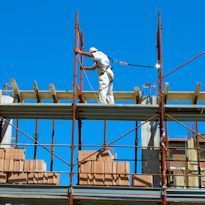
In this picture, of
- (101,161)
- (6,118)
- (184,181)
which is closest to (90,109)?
(101,161)

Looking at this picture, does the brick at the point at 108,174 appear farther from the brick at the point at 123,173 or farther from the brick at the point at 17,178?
the brick at the point at 17,178

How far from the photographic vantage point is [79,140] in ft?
65.6

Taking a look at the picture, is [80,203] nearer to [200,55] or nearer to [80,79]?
[80,79]

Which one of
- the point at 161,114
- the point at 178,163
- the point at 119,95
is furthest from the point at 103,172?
the point at 178,163

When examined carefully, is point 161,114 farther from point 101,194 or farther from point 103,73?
point 101,194

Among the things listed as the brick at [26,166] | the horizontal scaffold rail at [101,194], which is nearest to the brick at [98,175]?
the horizontal scaffold rail at [101,194]

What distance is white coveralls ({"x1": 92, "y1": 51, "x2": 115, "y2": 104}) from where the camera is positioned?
63.6 feet

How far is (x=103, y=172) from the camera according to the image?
1775 cm

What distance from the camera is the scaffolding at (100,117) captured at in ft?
56.8

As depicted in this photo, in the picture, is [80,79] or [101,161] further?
[80,79]

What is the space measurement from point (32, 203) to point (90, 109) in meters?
3.29

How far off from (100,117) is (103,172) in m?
2.34

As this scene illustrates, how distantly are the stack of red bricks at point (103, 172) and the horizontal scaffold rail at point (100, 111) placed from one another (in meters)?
1.65

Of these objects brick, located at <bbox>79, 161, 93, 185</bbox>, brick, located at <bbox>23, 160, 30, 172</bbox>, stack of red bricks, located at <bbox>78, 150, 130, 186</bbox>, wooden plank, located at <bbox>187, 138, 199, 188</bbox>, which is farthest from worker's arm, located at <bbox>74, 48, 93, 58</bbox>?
wooden plank, located at <bbox>187, 138, 199, 188</bbox>
